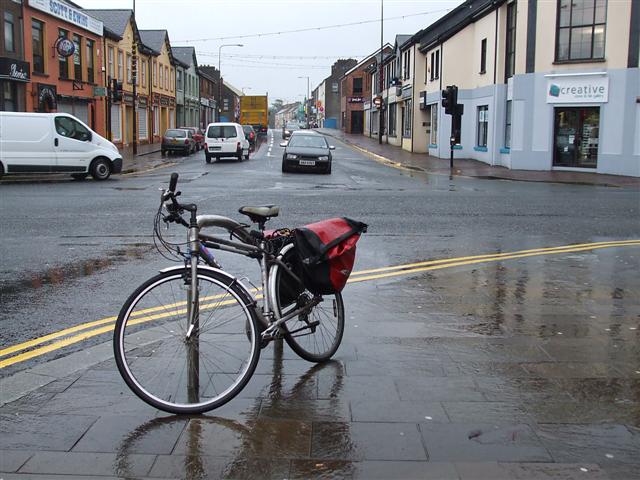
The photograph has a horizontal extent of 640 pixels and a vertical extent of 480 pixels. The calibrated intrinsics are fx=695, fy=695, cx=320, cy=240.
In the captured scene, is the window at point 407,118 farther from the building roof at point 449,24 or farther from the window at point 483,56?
the window at point 483,56

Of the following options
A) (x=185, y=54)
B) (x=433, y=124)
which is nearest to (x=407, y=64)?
(x=433, y=124)

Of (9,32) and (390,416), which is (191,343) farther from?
(9,32)

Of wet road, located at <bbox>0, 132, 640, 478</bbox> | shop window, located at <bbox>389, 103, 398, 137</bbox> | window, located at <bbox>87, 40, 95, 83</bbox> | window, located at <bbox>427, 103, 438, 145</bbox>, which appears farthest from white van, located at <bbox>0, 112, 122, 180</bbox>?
shop window, located at <bbox>389, 103, 398, 137</bbox>

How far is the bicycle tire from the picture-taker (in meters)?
4.58

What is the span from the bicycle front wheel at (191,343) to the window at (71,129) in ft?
59.4

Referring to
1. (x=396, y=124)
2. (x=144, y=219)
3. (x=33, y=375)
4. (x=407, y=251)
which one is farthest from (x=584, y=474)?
(x=396, y=124)

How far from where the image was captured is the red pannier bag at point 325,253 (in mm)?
4465

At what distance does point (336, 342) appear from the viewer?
5070 mm

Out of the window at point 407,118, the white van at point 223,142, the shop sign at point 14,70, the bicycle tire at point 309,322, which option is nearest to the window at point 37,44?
the shop sign at point 14,70

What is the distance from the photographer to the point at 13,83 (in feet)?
95.5

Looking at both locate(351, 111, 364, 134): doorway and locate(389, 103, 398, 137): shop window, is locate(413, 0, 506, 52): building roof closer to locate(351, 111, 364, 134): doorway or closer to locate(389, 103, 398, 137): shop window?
locate(389, 103, 398, 137): shop window

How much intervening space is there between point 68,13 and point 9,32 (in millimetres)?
6278

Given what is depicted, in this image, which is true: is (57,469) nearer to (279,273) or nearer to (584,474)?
(279,273)

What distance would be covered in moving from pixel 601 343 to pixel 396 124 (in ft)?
156
